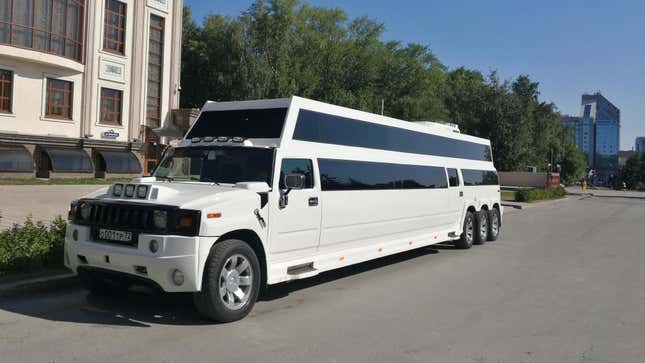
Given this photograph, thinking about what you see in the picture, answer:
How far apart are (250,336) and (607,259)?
9.07 meters

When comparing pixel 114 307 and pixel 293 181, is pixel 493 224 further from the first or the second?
pixel 114 307

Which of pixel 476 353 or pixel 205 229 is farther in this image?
pixel 205 229

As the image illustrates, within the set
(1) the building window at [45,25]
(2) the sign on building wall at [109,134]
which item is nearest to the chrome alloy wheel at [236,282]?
(1) the building window at [45,25]

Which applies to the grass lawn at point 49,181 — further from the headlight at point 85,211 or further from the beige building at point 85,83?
the headlight at point 85,211

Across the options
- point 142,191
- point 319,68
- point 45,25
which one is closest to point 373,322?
point 142,191

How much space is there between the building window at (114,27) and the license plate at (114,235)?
31049 millimetres

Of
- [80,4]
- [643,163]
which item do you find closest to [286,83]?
[80,4]

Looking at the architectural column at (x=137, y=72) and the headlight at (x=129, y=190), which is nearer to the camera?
the headlight at (x=129, y=190)

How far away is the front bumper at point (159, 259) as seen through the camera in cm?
568

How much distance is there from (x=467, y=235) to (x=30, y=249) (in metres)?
9.01

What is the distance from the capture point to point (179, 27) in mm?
39188

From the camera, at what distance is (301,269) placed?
23.6 feet

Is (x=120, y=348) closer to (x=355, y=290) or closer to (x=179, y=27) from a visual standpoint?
(x=355, y=290)

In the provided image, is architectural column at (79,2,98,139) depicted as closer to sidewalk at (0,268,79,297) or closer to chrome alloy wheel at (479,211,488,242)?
chrome alloy wheel at (479,211,488,242)
